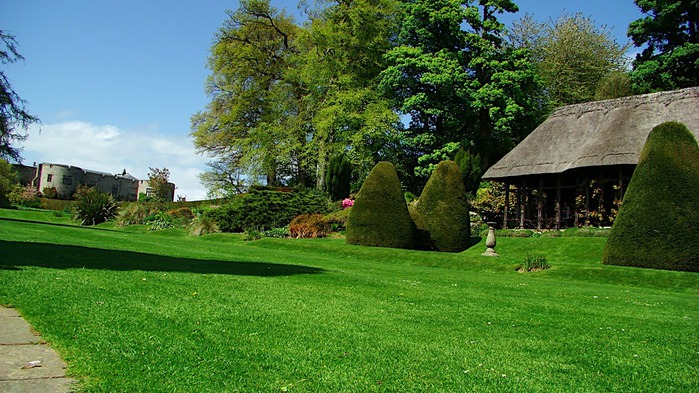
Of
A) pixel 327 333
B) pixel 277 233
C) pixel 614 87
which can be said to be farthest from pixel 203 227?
pixel 614 87

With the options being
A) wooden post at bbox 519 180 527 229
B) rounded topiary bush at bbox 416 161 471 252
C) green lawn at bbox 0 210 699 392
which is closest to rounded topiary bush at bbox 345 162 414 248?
rounded topiary bush at bbox 416 161 471 252

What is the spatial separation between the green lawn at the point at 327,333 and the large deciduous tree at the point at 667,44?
1118 inches

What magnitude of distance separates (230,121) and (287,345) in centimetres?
3656

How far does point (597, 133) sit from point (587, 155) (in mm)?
1954

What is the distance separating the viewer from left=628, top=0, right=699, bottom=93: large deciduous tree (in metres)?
31.1

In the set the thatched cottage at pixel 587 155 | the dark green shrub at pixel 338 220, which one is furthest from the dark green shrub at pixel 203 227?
the thatched cottage at pixel 587 155

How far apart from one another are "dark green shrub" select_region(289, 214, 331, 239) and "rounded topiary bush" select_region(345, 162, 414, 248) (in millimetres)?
4180

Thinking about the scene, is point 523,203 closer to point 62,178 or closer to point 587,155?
point 587,155

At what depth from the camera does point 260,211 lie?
1086 inches

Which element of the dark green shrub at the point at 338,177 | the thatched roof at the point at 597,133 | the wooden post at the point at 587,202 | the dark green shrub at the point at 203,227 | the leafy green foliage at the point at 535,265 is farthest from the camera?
the dark green shrub at the point at 338,177

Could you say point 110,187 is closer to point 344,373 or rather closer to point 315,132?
point 315,132

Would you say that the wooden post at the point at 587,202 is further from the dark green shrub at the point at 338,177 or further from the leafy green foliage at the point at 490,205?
the dark green shrub at the point at 338,177

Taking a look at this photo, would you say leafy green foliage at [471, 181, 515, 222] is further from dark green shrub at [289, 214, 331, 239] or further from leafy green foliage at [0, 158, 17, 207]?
leafy green foliage at [0, 158, 17, 207]

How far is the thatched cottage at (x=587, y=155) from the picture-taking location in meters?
23.0
